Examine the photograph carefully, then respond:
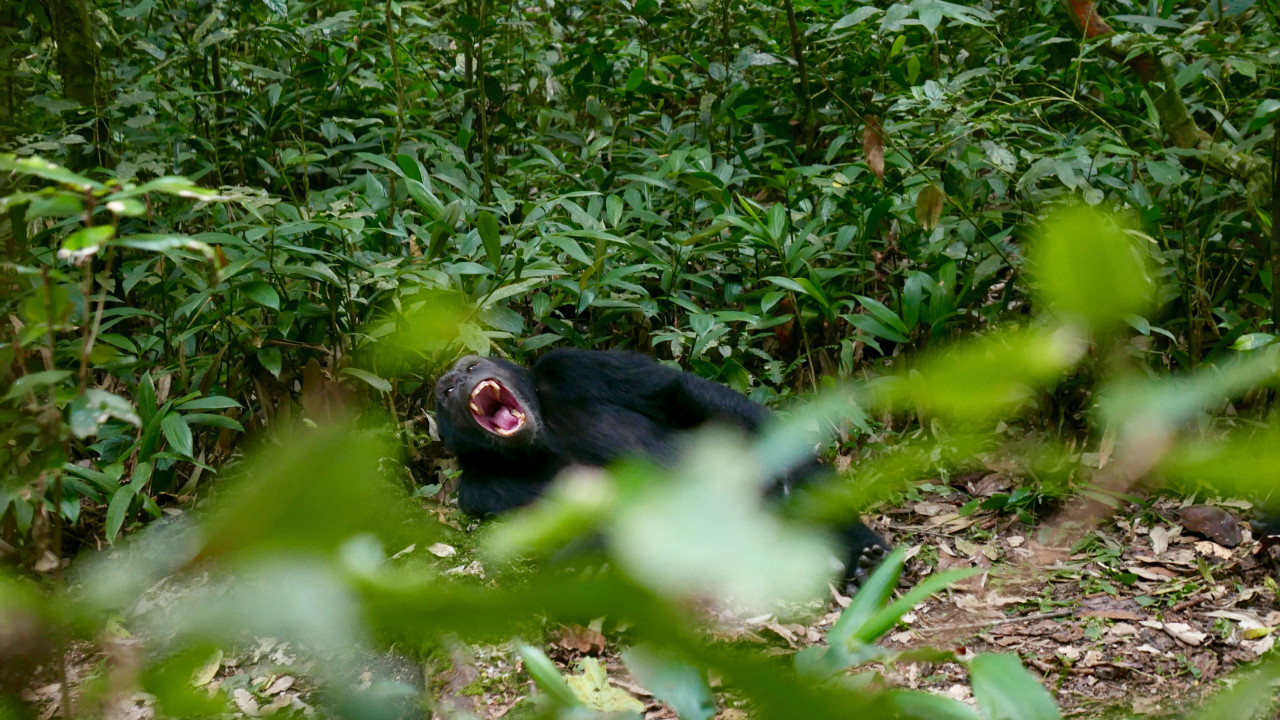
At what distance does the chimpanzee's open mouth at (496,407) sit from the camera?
173 inches

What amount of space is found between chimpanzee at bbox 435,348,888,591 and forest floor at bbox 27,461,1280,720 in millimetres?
418

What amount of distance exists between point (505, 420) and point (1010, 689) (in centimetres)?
395

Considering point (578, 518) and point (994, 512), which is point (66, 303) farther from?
point (994, 512)

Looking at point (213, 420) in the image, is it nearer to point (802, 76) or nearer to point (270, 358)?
point (270, 358)

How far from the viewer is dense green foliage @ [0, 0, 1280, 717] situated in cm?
444

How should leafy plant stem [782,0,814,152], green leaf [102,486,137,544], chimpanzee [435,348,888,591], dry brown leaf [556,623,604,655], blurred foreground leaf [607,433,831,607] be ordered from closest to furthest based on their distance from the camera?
blurred foreground leaf [607,433,831,607] < dry brown leaf [556,623,604,655] < green leaf [102,486,137,544] < chimpanzee [435,348,888,591] < leafy plant stem [782,0,814,152]

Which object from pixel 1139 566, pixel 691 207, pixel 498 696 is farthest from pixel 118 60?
pixel 1139 566

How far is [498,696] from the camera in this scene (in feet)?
11.8

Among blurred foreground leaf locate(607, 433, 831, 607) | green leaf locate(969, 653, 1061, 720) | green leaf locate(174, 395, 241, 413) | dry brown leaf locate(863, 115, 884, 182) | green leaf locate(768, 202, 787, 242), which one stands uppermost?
blurred foreground leaf locate(607, 433, 831, 607)

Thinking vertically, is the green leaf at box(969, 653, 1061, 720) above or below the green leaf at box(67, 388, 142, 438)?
below

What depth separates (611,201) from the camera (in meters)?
Result: 5.36

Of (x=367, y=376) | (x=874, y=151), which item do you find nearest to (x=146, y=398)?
(x=367, y=376)

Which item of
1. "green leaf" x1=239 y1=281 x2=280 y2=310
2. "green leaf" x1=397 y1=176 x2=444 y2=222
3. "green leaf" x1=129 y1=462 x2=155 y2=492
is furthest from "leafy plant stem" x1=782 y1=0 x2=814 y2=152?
"green leaf" x1=129 y1=462 x2=155 y2=492

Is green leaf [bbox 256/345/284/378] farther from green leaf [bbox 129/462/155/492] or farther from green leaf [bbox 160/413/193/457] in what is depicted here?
green leaf [bbox 129/462/155/492]
